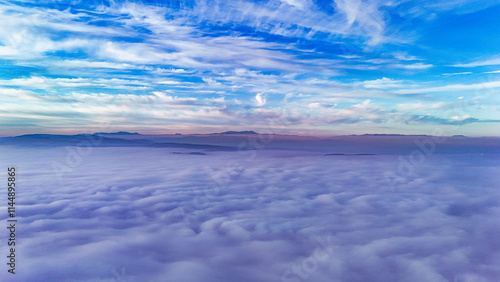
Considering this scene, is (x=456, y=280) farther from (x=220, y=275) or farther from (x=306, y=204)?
(x=306, y=204)

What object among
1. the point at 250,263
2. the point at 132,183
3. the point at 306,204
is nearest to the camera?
the point at 250,263

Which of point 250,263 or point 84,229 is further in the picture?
point 84,229

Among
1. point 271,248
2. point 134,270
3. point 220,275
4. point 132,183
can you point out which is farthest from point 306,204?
point 132,183

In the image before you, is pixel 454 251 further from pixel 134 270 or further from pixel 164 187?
pixel 164 187

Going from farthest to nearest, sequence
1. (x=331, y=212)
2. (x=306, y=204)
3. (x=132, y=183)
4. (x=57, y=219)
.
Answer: (x=132, y=183), (x=306, y=204), (x=331, y=212), (x=57, y=219)

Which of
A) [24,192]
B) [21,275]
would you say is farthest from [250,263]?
[24,192]

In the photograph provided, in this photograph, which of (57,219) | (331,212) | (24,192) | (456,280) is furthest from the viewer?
(24,192)

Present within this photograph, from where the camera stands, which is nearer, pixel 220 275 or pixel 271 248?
pixel 220 275

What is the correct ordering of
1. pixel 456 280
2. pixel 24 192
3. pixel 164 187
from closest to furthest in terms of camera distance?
1. pixel 456 280
2. pixel 24 192
3. pixel 164 187

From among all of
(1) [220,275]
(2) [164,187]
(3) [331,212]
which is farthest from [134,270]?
(2) [164,187]
